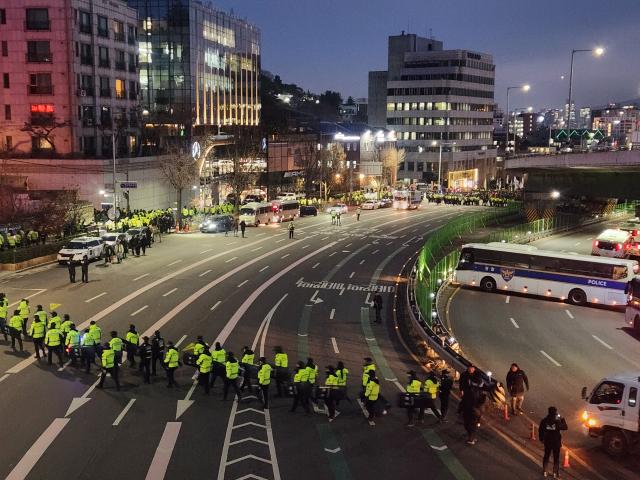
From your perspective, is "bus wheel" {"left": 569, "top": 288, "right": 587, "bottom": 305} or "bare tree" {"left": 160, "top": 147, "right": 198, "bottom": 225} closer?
"bus wheel" {"left": 569, "top": 288, "right": 587, "bottom": 305}

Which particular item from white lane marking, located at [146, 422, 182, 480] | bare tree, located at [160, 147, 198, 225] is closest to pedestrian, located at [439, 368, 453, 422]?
white lane marking, located at [146, 422, 182, 480]

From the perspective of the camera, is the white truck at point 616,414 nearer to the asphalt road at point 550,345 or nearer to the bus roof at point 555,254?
the asphalt road at point 550,345

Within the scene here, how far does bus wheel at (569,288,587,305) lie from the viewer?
35.5 metres

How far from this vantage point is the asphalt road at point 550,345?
20.0 metres

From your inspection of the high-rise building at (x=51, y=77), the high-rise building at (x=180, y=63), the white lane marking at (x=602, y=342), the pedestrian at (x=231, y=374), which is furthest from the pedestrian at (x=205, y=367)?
the high-rise building at (x=180, y=63)

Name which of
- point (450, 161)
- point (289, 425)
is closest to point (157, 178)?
point (289, 425)

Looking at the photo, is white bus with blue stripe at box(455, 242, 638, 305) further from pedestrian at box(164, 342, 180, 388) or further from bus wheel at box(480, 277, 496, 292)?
pedestrian at box(164, 342, 180, 388)

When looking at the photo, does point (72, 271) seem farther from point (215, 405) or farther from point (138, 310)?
point (215, 405)

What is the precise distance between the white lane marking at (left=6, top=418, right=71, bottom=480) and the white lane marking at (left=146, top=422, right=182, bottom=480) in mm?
2711

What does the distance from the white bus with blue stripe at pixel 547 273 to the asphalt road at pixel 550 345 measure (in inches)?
24.5

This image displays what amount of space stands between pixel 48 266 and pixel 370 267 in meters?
20.4

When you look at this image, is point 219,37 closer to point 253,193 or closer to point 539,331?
point 253,193

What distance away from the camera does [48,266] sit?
4125cm

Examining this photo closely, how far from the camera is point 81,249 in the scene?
41.5 metres
